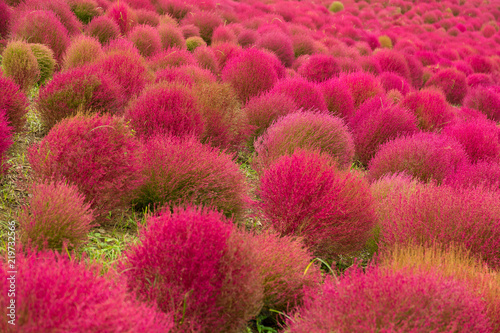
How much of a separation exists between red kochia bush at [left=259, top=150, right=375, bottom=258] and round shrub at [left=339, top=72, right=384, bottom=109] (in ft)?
9.71

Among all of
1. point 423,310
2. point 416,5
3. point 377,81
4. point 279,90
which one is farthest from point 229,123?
point 416,5

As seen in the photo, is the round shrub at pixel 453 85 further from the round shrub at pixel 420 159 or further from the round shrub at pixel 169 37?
the round shrub at pixel 169 37

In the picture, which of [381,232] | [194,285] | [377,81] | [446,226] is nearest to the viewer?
[194,285]

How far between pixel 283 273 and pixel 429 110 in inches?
163

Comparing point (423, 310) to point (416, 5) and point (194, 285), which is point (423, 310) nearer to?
point (194, 285)

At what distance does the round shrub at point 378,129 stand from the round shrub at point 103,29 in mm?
3529

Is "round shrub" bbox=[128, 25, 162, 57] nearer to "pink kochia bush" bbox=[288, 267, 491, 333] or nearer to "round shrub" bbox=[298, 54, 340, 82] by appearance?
"round shrub" bbox=[298, 54, 340, 82]

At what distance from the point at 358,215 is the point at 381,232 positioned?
28 centimetres

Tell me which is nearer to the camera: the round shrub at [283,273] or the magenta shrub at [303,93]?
the round shrub at [283,273]

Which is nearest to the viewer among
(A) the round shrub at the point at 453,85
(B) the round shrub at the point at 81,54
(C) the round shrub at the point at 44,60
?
(C) the round shrub at the point at 44,60

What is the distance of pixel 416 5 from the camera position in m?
16.3

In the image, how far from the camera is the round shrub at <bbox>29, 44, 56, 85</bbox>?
3.72 metres

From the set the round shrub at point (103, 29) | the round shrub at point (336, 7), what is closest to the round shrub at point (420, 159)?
the round shrub at point (103, 29)

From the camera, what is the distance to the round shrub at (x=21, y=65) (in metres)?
3.28
